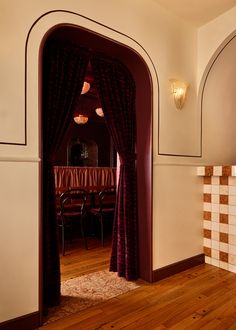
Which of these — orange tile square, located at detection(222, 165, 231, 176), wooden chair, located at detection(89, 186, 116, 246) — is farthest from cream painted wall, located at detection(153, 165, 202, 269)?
wooden chair, located at detection(89, 186, 116, 246)

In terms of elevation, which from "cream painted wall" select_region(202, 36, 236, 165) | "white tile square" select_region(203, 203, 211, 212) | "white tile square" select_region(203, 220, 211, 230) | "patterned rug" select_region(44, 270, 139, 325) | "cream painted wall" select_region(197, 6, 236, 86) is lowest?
"patterned rug" select_region(44, 270, 139, 325)

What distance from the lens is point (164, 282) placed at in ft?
8.57

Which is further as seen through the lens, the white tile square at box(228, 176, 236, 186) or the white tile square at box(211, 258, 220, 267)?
the white tile square at box(211, 258, 220, 267)

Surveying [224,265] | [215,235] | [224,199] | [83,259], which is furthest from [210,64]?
[83,259]

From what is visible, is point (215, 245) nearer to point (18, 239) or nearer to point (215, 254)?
point (215, 254)

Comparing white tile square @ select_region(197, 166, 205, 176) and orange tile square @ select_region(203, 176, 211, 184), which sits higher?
white tile square @ select_region(197, 166, 205, 176)

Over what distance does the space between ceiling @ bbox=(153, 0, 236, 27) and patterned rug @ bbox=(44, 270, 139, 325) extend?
300cm

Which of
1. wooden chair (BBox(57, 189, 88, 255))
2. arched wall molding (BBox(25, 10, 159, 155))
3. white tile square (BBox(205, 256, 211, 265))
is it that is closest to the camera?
arched wall molding (BBox(25, 10, 159, 155))

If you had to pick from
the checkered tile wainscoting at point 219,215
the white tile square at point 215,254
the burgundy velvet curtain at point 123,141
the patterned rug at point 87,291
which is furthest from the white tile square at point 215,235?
the patterned rug at point 87,291

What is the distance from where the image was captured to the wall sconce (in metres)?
2.81

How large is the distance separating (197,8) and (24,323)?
342 centimetres

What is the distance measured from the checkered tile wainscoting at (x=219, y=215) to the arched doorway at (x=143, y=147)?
2.83ft

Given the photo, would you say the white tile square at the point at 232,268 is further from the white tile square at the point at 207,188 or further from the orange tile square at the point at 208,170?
the orange tile square at the point at 208,170

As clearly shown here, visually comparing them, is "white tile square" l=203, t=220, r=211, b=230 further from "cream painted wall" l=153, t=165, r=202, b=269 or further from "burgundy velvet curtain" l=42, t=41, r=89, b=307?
"burgundy velvet curtain" l=42, t=41, r=89, b=307
